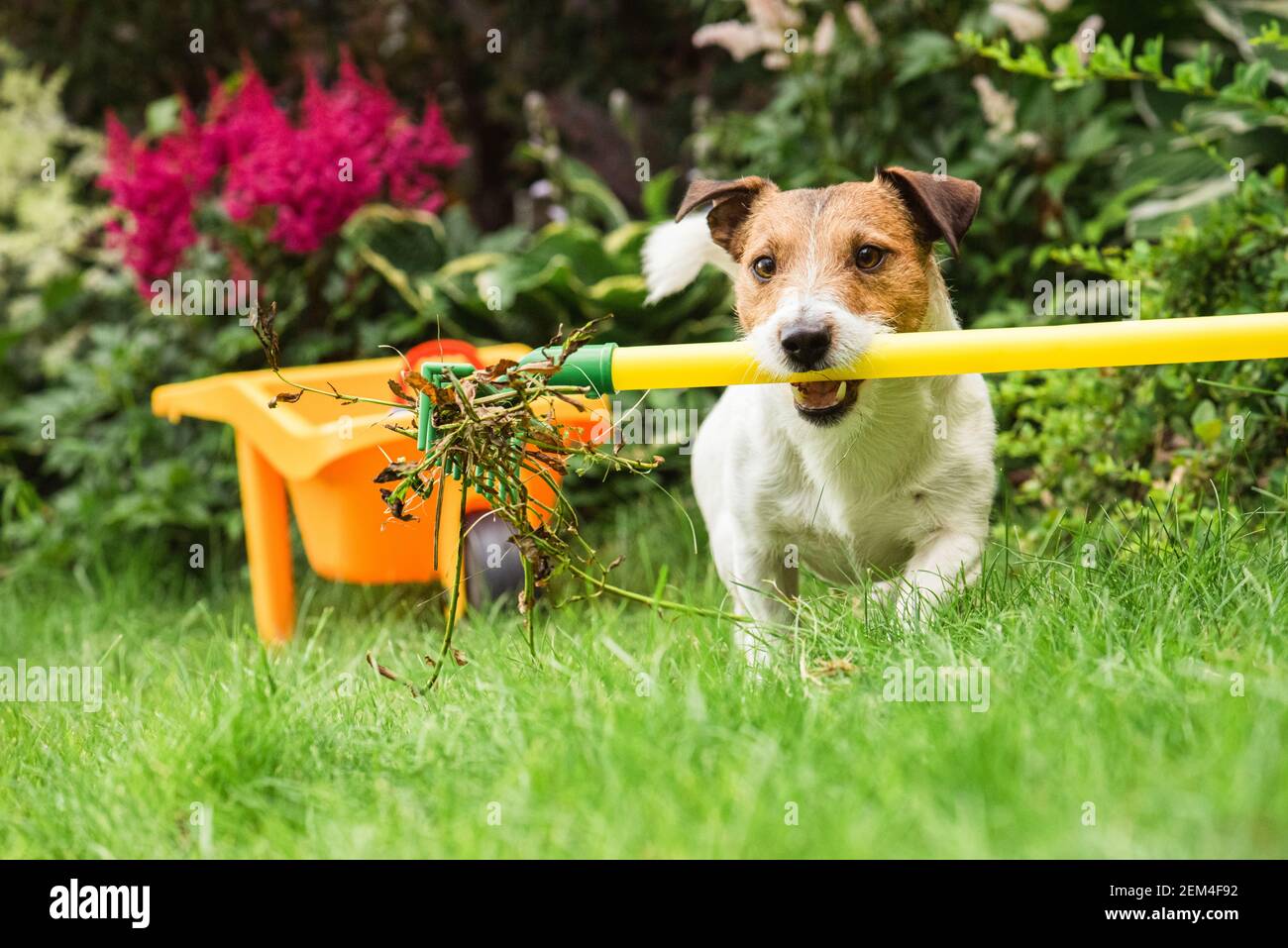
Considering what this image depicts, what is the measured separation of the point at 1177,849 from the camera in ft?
5.37

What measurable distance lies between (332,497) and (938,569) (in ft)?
6.36

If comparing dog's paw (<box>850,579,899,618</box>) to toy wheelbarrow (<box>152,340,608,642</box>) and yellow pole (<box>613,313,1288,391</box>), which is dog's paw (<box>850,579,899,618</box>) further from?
toy wheelbarrow (<box>152,340,608,642</box>)

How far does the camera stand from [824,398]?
2.83 meters

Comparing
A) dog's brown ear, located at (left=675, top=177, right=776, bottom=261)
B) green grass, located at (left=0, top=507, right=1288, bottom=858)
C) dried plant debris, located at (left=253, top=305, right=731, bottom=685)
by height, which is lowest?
green grass, located at (left=0, top=507, right=1288, bottom=858)

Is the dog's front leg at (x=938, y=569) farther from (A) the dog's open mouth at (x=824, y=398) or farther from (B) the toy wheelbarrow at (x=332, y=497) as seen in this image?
(B) the toy wheelbarrow at (x=332, y=497)

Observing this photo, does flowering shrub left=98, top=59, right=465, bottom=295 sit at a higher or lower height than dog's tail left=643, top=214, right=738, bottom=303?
higher

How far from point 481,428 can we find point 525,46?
16.4 ft

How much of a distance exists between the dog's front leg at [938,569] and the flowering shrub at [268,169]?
3018mm

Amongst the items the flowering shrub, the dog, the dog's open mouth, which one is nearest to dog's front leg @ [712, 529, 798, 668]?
the dog

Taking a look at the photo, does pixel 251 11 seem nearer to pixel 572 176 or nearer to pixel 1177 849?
pixel 572 176

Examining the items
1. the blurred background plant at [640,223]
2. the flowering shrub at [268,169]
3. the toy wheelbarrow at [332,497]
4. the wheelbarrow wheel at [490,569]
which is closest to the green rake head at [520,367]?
the toy wheelbarrow at [332,497]

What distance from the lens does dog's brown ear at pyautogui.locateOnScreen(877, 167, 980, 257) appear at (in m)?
2.87
